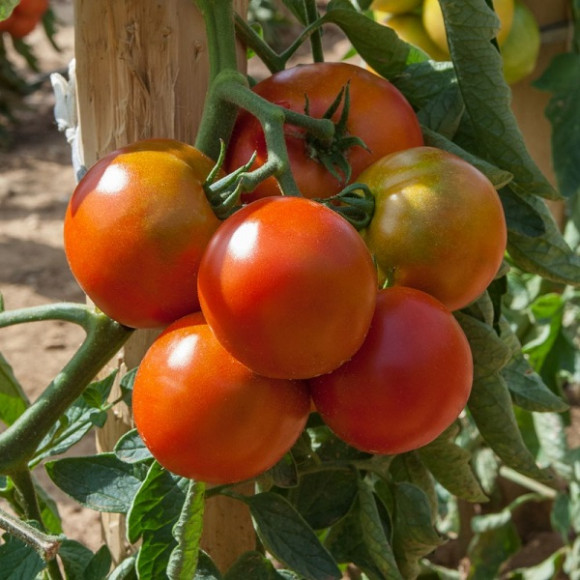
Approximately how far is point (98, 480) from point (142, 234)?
0.32 meters

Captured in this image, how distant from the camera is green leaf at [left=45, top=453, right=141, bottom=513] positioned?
35.6 inches

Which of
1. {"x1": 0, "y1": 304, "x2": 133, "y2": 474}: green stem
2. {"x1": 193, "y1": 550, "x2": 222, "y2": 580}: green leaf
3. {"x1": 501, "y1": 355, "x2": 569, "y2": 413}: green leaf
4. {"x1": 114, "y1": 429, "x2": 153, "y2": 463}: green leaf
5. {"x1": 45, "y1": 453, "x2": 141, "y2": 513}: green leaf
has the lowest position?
{"x1": 501, "y1": 355, "x2": 569, "y2": 413}: green leaf

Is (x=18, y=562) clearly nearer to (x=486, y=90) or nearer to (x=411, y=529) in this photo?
(x=411, y=529)

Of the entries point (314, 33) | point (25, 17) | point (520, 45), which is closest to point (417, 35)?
point (520, 45)

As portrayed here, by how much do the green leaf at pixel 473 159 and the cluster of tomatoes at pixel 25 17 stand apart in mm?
2559

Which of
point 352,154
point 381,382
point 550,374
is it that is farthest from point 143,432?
point 550,374

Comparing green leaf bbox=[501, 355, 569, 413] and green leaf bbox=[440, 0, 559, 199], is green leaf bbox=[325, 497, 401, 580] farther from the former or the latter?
green leaf bbox=[440, 0, 559, 199]

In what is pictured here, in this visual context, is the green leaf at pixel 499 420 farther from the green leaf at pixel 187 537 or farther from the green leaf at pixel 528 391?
the green leaf at pixel 187 537

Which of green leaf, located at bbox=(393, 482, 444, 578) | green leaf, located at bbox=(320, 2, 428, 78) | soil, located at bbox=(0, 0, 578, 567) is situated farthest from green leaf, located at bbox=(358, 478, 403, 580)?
soil, located at bbox=(0, 0, 578, 567)

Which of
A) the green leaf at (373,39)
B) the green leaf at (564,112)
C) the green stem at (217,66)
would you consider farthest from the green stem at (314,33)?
the green leaf at (564,112)

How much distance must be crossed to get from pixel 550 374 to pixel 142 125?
1.02 m

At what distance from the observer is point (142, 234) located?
2.33 ft

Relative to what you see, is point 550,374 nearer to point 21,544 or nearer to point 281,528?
point 281,528

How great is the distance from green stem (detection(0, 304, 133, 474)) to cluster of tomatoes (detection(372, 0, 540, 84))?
727 millimetres
